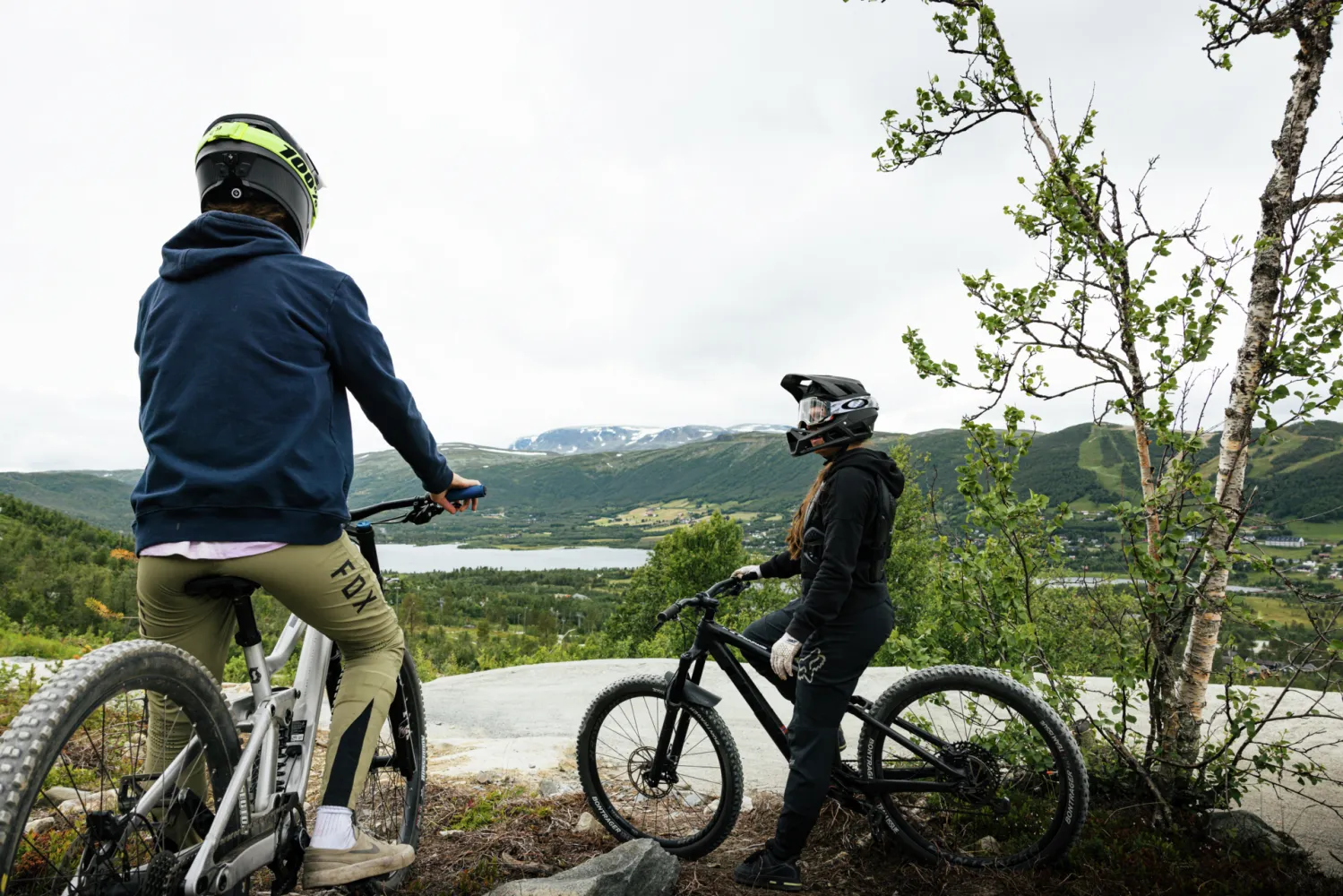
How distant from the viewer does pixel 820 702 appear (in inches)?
130

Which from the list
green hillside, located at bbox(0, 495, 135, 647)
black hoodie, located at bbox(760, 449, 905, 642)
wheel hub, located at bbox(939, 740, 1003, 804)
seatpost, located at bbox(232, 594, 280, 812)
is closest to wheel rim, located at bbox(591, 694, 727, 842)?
black hoodie, located at bbox(760, 449, 905, 642)

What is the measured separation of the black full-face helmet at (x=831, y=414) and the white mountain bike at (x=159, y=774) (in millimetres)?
2258

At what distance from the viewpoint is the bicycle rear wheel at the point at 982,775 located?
320 cm

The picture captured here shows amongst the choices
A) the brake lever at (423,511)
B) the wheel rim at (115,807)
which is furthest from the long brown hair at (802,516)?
the wheel rim at (115,807)

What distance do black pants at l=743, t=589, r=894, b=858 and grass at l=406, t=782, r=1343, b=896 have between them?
33 cm

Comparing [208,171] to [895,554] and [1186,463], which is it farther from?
[895,554]

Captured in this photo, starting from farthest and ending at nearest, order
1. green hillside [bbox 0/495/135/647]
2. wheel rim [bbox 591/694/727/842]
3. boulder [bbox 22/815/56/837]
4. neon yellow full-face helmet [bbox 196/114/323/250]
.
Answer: green hillside [bbox 0/495/135/647]
wheel rim [bbox 591/694/727/842]
boulder [bbox 22/815/56/837]
neon yellow full-face helmet [bbox 196/114/323/250]

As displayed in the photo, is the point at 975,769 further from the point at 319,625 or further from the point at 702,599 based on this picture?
the point at 319,625

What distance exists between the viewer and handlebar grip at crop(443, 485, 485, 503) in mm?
2620

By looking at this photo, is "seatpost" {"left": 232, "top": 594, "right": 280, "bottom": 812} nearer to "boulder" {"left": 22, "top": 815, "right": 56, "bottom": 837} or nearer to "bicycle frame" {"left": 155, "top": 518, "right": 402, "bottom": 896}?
"bicycle frame" {"left": 155, "top": 518, "right": 402, "bottom": 896}

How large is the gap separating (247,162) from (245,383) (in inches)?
31.1

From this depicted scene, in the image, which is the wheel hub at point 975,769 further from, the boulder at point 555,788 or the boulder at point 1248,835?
the boulder at point 555,788

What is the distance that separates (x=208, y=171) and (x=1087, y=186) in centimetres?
458

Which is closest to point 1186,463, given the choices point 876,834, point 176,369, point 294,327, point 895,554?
point 876,834
